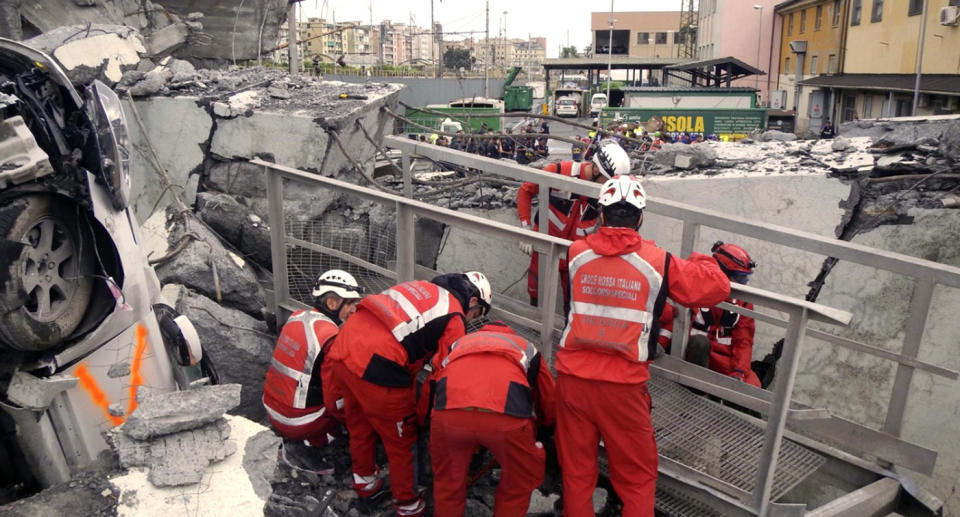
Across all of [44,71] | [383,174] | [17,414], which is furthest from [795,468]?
[383,174]

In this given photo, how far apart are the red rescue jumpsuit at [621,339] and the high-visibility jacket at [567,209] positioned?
68.3 inches

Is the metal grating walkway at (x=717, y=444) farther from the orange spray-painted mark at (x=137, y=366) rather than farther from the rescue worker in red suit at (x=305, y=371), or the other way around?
the orange spray-painted mark at (x=137, y=366)

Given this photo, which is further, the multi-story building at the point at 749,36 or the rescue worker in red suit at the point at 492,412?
the multi-story building at the point at 749,36

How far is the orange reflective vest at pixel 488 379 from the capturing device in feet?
10.3

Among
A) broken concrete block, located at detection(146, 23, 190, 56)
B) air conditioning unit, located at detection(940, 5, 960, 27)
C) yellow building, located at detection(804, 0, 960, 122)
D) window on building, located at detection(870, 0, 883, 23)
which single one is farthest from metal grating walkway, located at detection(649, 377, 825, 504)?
window on building, located at detection(870, 0, 883, 23)

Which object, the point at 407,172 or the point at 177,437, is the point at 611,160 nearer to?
the point at 407,172

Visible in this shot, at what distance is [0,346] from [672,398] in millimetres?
3078

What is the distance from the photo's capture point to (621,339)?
10.3ft

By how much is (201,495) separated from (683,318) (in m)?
2.39

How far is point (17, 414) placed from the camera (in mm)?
2898

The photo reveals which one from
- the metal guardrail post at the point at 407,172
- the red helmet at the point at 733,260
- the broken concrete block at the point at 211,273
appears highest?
the metal guardrail post at the point at 407,172

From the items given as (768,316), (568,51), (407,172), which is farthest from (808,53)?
(568,51)

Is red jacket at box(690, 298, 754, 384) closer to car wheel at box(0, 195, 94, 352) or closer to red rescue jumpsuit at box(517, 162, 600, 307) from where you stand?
red rescue jumpsuit at box(517, 162, 600, 307)

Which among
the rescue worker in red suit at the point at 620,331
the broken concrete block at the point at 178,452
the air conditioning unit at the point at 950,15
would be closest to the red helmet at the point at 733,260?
the rescue worker in red suit at the point at 620,331
